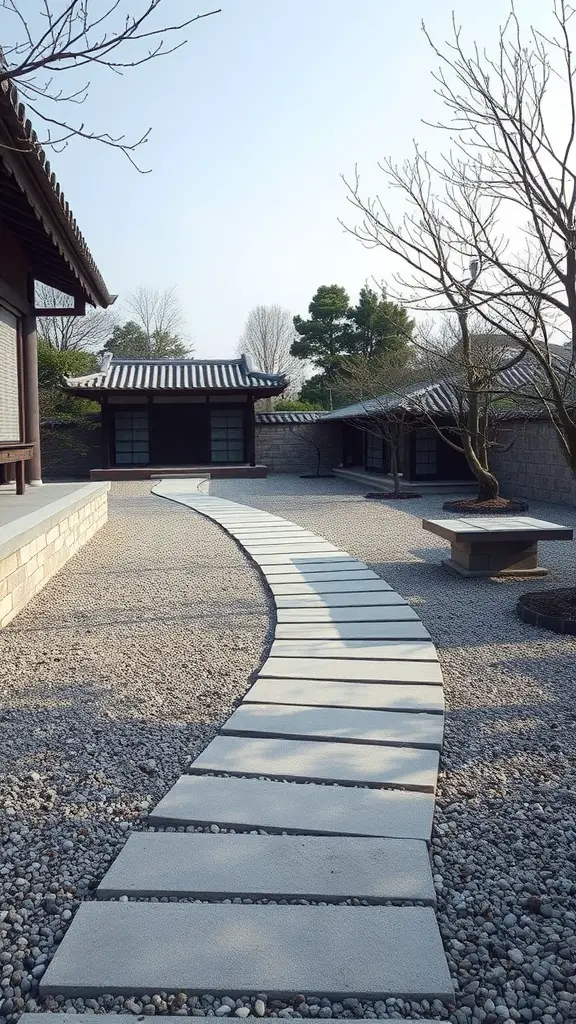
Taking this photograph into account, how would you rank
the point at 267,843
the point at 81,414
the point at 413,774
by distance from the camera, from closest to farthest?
1. the point at 267,843
2. the point at 413,774
3. the point at 81,414

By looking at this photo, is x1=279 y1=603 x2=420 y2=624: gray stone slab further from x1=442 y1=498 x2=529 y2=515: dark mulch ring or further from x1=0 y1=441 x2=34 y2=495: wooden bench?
x1=442 y1=498 x2=529 y2=515: dark mulch ring

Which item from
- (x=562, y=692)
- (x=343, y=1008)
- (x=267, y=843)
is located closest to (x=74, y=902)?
(x=267, y=843)

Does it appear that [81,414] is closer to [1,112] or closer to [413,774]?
[1,112]

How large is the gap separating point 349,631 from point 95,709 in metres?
1.63

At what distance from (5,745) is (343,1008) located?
1728 mm

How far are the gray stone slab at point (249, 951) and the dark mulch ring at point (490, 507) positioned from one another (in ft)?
30.1

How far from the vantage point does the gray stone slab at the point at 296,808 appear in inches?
85.6

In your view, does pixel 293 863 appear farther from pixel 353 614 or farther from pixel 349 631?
pixel 353 614

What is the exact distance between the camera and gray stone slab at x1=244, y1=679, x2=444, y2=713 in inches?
125

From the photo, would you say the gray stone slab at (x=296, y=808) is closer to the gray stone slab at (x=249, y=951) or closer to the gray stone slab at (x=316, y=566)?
the gray stone slab at (x=249, y=951)

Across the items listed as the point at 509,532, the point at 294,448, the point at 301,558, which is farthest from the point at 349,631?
the point at 294,448

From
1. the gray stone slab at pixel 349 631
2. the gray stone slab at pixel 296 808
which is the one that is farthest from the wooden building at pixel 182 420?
the gray stone slab at pixel 296 808

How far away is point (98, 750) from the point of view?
277 centimetres

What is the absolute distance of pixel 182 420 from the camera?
18656 mm
